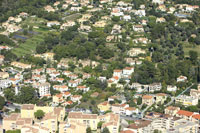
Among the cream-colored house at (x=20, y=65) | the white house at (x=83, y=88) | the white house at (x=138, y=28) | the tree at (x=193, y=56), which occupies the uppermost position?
the white house at (x=138, y=28)

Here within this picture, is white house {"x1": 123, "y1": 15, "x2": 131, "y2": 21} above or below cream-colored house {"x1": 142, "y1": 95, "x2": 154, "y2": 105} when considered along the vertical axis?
A: above

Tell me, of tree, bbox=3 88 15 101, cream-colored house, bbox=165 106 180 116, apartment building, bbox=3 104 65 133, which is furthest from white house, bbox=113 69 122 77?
apartment building, bbox=3 104 65 133

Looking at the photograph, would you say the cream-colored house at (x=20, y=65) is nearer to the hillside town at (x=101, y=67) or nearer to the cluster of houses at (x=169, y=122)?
the hillside town at (x=101, y=67)

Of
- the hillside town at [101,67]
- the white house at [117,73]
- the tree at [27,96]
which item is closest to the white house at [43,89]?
the hillside town at [101,67]

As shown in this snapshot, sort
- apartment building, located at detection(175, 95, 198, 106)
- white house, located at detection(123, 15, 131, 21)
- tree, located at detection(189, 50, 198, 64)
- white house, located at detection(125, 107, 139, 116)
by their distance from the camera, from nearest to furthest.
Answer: white house, located at detection(125, 107, 139, 116) < apartment building, located at detection(175, 95, 198, 106) < tree, located at detection(189, 50, 198, 64) < white house, located at detection(123, 15, 131, 21)

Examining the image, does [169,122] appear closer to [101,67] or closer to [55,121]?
[55,121]

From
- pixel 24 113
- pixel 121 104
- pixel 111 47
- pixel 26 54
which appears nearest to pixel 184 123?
pixel 121 104

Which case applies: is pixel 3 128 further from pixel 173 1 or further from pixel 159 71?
pixel 173 1

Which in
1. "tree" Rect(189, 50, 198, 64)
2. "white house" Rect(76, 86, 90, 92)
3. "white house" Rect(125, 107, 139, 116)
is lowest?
"white house" Rect(125, 107, 139, 116)

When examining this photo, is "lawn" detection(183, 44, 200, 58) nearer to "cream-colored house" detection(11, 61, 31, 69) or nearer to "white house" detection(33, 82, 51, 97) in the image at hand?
"white house" detection(33, 82, 51, 97)
